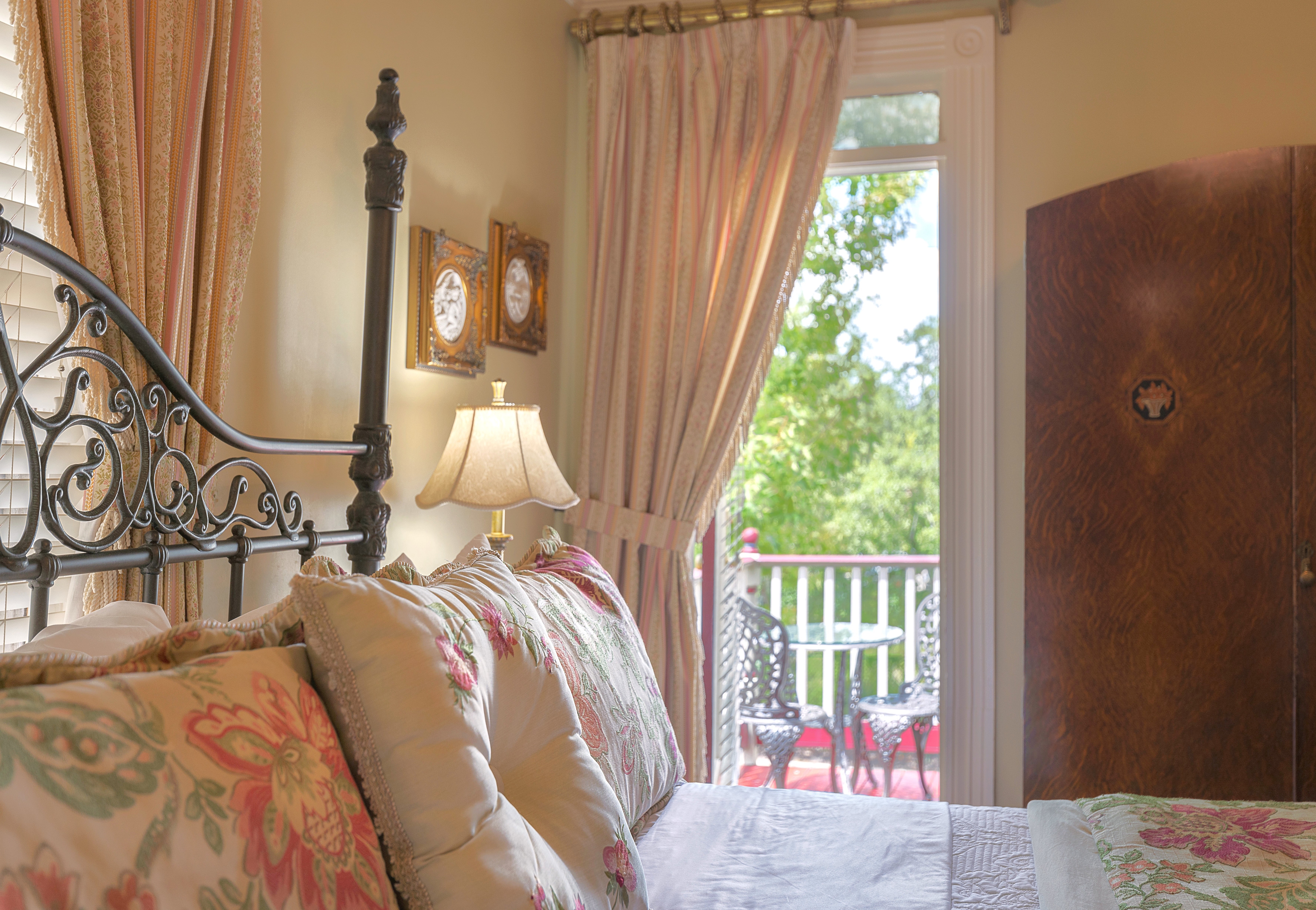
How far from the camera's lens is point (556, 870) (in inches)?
36.7

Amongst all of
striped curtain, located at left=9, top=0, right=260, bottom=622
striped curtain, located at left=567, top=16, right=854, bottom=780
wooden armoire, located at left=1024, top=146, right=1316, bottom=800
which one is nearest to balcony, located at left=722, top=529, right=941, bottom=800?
striped curtain, located at left=567, top=16, right=854, bottom=780

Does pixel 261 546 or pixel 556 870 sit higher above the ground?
pixel 261 546

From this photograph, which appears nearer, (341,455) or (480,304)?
(341,455)

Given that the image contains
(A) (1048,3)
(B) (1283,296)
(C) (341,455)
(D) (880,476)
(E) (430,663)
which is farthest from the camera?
(D) (880,476)

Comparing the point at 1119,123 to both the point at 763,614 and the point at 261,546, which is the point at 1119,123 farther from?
the point at 261,546

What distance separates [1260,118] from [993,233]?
0.74m

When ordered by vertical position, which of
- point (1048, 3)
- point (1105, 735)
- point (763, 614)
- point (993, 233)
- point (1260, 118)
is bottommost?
point (1105, 735)

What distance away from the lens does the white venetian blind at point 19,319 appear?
4.37ft

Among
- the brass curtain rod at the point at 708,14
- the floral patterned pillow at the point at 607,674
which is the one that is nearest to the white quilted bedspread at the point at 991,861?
the floral patterned pillow at the point at 607,674

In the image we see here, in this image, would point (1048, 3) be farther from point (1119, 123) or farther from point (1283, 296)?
point (1283, 296)

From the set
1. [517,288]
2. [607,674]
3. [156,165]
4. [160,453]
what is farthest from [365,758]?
[517,288]

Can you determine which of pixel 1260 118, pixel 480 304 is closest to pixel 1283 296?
pixel 1260 118

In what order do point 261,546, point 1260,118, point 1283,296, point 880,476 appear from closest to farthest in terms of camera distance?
1. point 261,546
2. point 1283,296
3. point 1260,118
4. point 880,476

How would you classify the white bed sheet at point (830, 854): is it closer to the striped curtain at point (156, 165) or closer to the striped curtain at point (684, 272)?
the striped curtain at point (156, 165)
